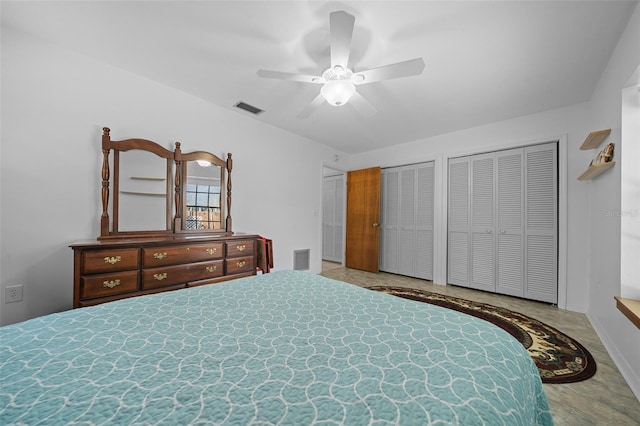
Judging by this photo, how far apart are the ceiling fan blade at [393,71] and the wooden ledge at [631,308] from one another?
6.43ft

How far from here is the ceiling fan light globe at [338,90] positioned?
2006mm

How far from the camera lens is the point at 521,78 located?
2479mm

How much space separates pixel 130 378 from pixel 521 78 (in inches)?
142

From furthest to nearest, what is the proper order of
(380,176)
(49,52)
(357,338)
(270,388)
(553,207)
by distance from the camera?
1. (380,176)
2. (553,207)
3. (49,52)
4. (357,338)
5. (270,388)

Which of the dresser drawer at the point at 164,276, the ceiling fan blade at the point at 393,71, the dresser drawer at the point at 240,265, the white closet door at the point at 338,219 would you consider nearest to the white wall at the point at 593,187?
the ceiling fan blade at the point at 393,71

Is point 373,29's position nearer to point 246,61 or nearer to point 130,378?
point 246,61

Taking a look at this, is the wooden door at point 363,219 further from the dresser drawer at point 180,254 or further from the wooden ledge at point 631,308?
the wooden ledge at point 631,308

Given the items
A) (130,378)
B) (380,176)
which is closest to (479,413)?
(130,378)

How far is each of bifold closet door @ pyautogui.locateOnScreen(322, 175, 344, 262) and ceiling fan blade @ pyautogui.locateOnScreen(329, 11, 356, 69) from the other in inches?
158

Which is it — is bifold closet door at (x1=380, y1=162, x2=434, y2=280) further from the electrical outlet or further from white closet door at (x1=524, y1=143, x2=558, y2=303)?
the electrical outlet

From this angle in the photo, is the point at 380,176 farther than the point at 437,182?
Yes

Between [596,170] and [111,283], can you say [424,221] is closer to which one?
[596,170]

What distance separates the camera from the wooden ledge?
4.57ft

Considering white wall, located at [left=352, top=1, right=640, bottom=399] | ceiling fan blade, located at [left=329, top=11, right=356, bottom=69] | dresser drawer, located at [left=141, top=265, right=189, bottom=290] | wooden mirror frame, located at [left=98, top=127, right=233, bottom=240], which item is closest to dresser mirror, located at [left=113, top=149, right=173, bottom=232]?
wooden mirror frame, located at [left=98, top=127, right=233, bottom=240]
